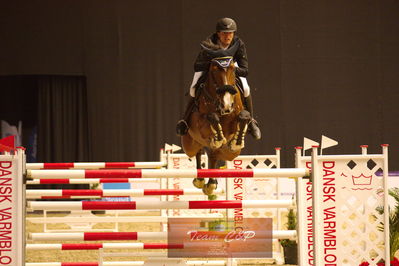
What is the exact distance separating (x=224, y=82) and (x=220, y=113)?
0.20 meters

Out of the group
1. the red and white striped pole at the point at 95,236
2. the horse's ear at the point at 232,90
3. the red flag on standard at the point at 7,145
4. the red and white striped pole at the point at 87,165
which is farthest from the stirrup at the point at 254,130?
the red flag on standard at the point at 7,145

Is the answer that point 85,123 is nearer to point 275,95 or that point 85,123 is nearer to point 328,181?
point 275,95

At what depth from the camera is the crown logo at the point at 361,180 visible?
3.68 meters

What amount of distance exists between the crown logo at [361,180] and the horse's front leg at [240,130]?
0.81 metres

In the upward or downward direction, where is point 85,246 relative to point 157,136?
downward

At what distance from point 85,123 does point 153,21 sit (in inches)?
86.7

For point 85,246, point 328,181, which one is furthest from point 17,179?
point 328,181

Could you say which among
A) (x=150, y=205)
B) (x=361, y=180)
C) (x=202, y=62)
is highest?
(x=202, y=62)

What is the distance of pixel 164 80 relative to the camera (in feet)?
35.1

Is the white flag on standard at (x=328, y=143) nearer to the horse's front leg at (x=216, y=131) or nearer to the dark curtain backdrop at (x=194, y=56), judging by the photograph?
the horse's front leg at (x=216, y=131)

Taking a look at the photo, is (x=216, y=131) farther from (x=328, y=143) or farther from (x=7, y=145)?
(x=7, y=145)

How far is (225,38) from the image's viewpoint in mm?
4078

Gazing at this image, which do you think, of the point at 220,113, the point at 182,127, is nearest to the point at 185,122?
the point at 182,127

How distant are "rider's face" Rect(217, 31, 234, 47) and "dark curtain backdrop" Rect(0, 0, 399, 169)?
21.5 ft
